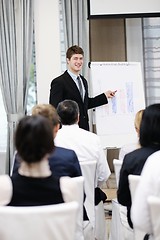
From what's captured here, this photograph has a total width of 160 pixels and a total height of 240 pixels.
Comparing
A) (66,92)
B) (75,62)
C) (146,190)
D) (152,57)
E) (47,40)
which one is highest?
(47,40)

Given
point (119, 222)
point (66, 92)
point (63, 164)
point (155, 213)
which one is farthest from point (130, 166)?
point (66, 92)

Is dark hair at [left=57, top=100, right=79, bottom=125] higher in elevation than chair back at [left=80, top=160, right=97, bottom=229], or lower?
higher

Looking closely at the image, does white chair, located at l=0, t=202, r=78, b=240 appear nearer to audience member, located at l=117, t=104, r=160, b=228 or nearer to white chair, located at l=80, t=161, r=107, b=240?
audience member, located at l=117, t=104, r=160, b=228

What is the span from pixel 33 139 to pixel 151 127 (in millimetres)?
648

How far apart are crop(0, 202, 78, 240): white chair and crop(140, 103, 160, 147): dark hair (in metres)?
0.63

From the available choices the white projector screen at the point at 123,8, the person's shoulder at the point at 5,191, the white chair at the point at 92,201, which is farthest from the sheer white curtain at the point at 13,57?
the person's shoulder at the point at 5,191

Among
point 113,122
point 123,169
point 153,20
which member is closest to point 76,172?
point 123,169

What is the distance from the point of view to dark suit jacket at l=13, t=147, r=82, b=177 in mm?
2123

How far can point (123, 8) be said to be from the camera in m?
4.68

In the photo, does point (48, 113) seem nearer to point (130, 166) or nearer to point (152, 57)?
point (130, 166)

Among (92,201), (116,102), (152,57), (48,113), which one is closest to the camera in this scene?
(48,113)

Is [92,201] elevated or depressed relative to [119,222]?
elevated

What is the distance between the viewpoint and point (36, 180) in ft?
5.58

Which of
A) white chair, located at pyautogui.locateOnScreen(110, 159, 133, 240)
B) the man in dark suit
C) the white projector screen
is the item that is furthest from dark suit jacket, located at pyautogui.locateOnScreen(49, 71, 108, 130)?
white chair, located at pyautogui.locateOnScreen(110, 159, 133, 240)
